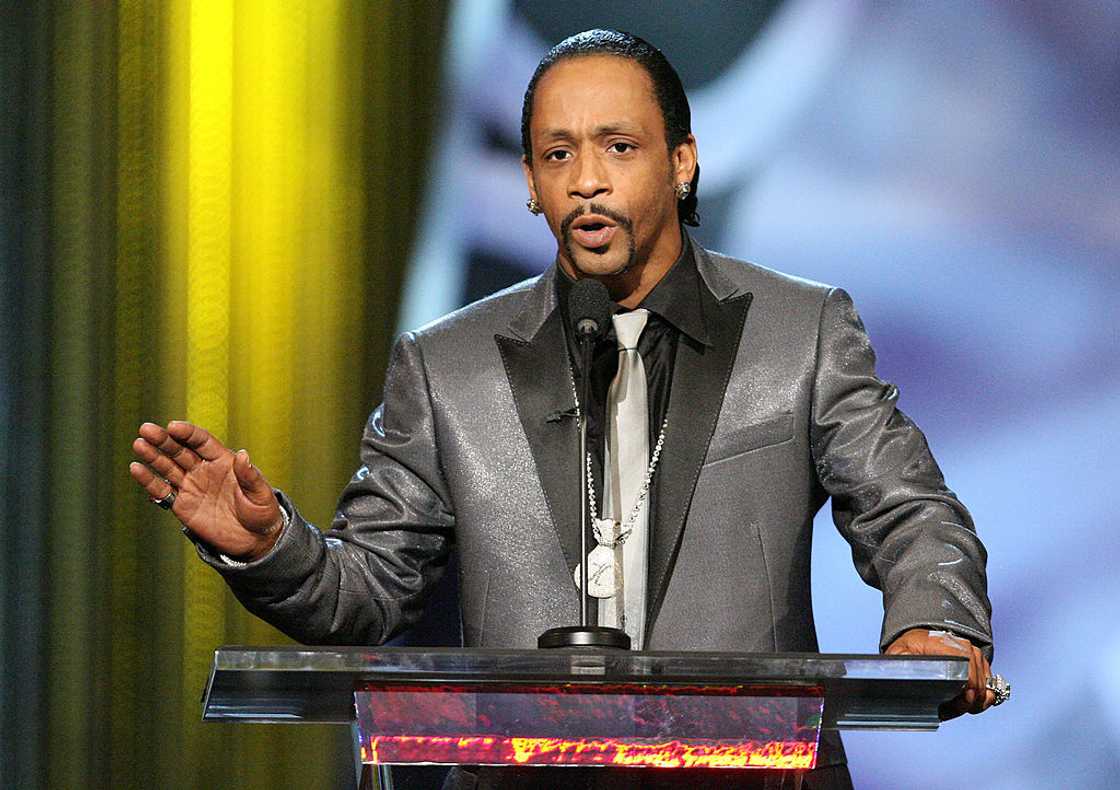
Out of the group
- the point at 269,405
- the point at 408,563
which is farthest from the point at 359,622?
the point at 269,405

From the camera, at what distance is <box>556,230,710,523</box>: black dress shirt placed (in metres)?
2.55

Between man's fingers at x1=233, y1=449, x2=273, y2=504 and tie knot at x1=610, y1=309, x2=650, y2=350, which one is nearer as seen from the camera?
man's fingers at x1=233, y1=449, x2=273, y2=504

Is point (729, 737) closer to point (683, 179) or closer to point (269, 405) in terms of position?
point (683, 179)

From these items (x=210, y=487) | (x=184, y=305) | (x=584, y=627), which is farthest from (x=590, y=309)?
(x=184, y=305)

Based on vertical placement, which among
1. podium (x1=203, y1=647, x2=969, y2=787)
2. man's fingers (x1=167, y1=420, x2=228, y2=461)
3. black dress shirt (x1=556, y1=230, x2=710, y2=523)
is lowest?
podium (x1=203, y1=647, x2=969, y2=787)

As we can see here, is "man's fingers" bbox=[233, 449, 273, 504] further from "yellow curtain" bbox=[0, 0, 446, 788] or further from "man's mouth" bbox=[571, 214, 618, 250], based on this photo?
"yellow curtain" bbox=[0, 0, 446, 788]

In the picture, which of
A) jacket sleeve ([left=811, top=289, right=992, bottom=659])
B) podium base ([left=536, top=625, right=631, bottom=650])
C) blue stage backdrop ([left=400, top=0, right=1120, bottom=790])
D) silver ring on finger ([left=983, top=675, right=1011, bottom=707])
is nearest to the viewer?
podium base ([left=536, top=625, right=631, bottom=650])

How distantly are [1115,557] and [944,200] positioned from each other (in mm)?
693

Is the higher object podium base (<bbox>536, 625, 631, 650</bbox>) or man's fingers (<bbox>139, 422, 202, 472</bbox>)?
man's fingers (<bbox>139, 422, 202, 472</bbox>)

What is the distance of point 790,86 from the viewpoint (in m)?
3.18

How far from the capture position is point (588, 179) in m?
2.54

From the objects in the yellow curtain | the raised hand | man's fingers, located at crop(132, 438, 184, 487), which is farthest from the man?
the yellow curtain

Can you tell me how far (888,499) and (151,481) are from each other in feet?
3.19

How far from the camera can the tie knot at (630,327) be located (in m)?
2.63
